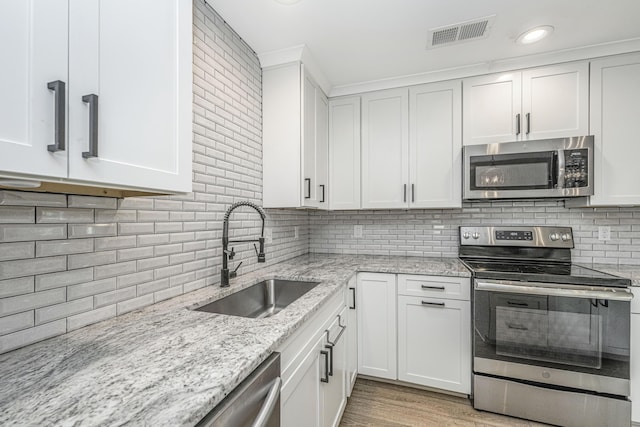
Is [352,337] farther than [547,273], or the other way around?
[352,337]

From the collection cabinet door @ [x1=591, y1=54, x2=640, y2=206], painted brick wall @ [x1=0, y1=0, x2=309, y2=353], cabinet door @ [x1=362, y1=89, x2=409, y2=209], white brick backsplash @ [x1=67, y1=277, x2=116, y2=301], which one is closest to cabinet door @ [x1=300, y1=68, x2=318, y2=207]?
painted brick wall @ [x1=0, y1=0, x2=309, y2=353]

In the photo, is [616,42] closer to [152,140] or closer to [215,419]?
[152,140]

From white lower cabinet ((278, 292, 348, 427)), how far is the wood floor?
0.20m

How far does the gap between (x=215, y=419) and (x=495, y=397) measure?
1.99 m

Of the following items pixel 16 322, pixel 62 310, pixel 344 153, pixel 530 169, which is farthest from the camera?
pixel 344 153

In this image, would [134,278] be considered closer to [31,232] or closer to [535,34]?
[31,232]

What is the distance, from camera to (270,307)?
1789mm

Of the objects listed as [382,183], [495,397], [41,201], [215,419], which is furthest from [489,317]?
[41,201]

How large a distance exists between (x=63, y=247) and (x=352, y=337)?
1.74 meters

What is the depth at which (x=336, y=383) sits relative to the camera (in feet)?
5.45

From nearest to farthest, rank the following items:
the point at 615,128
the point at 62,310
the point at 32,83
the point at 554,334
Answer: the point at 32,83 < the point at 62,310 < the point at 554,334 < the point at 615,128

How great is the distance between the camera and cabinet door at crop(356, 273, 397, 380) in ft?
7.06

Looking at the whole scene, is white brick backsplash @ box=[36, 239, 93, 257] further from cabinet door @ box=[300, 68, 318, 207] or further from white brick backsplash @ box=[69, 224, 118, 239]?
cabinet door @ box=[300, 68, 318, 207]

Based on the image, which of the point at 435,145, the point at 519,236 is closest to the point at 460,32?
the point at 435,145
